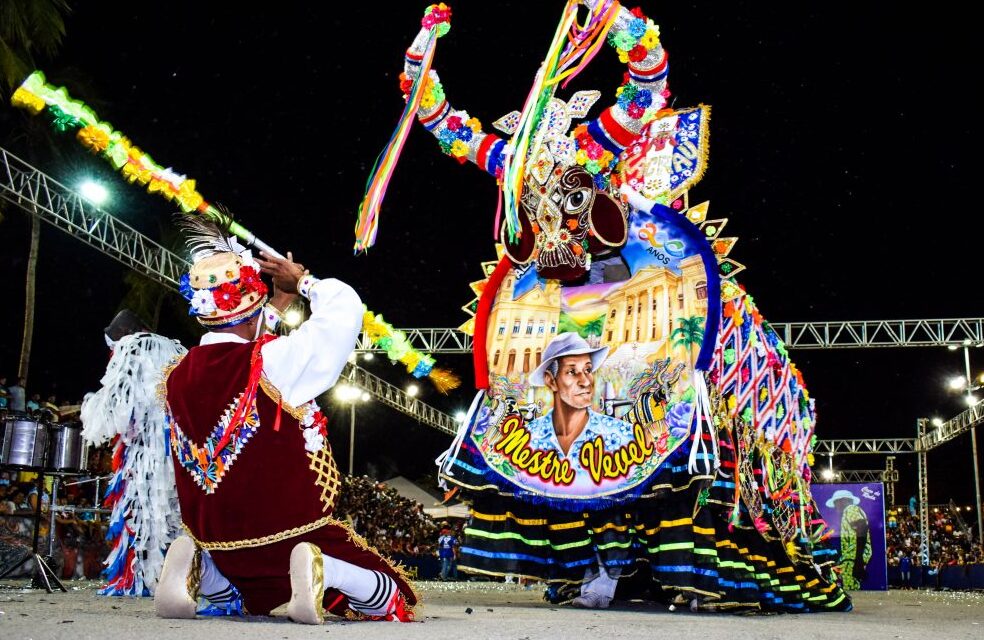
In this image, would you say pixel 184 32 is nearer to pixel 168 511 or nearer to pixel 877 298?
pixel 168 511

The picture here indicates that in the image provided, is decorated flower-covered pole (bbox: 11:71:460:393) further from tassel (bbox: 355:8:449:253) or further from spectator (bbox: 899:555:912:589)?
spectator (bbox: 899:555:912:589)

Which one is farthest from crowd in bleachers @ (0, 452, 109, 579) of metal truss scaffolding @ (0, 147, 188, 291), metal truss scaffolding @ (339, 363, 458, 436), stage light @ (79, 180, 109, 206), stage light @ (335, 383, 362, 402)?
stage light @ (335, 383, 362, 402)

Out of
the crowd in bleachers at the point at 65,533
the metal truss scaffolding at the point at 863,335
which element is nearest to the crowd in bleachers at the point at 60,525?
the crowd in bleachers at the point at 65,533

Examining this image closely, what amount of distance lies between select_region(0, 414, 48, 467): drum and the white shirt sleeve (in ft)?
11.2

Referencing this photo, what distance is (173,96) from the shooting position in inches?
595

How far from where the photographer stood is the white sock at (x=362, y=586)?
164 inches

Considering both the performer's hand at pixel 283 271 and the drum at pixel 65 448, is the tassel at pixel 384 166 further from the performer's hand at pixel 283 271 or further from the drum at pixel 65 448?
the drum at pixel 65 448

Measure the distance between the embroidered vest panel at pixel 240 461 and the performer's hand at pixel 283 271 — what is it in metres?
0.35

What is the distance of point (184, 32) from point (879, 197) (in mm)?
10374

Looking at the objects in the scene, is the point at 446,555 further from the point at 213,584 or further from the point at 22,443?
the point at 213,584

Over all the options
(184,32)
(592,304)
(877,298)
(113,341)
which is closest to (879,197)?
(877,298)

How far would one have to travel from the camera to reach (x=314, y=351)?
4230 mm

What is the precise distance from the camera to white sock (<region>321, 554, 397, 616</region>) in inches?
164

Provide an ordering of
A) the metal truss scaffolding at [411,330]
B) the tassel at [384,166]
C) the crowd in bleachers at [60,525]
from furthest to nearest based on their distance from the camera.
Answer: the metal truss scaffolding at [411,330]
the crowd in bleachers at [60,525]
the tassel at [384,166]
